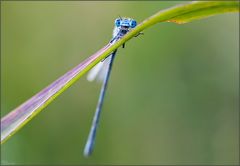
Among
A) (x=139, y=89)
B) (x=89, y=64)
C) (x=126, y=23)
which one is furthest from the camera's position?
(x=139, y=89)

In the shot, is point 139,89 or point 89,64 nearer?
point 89,64

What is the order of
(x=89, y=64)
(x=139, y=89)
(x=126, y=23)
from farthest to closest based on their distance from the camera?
(x=139, y=89) → (x=126, y=23) → (x=89, y=64)

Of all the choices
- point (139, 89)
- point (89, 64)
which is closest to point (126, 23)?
point (89, 64)

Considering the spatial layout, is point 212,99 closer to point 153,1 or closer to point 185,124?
point 185,124

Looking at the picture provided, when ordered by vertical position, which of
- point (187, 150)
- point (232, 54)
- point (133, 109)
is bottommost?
point (187, 150)

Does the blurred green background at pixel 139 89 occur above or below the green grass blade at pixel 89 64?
below

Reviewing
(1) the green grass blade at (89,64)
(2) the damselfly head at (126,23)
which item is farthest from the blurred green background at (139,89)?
(1) the green grass blade at (89,64)

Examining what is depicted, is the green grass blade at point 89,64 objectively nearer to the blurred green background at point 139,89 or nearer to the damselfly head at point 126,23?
the damselfly head at point 126,23

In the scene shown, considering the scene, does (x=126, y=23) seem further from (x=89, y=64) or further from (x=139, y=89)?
(x=139, y=89)

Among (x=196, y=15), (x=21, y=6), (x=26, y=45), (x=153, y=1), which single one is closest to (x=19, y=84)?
(x=26, y=45)
